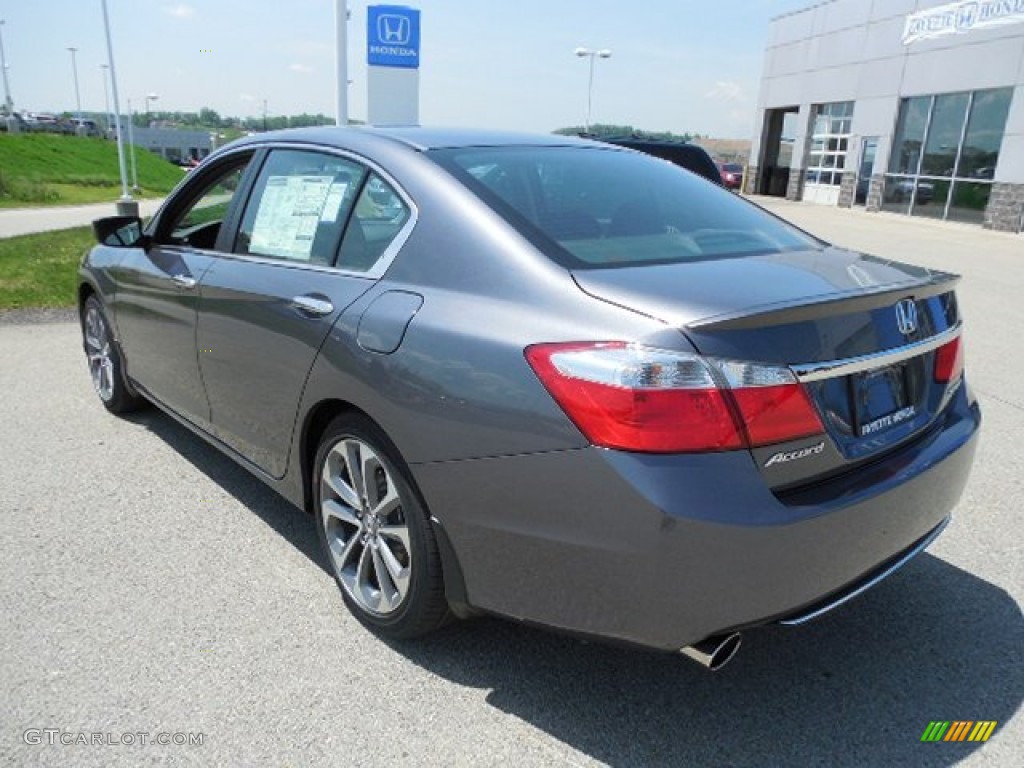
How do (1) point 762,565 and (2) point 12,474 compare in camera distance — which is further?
(2) point 12,474

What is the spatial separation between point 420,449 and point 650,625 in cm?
79

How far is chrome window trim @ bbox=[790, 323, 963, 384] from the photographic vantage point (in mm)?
2023

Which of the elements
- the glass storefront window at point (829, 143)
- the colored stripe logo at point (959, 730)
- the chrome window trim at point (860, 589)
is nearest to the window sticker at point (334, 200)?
the chrome window trim at point (860, 589)

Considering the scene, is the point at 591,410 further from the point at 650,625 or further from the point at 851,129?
the point at 851,129

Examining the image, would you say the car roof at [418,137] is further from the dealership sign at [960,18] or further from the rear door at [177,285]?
the dealership sign at [960,18]

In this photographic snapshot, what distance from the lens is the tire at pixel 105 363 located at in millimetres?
4719

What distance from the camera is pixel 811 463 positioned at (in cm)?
207

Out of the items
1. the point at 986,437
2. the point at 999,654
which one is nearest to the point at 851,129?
the point at 986,437

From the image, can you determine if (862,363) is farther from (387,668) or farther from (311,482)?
(311,482)

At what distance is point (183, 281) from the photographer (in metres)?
3.61

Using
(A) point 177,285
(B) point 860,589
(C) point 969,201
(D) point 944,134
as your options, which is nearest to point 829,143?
(D) point 944,134

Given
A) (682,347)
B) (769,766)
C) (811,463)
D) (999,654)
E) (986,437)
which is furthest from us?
(986,437)

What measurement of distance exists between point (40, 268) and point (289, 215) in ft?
29.1

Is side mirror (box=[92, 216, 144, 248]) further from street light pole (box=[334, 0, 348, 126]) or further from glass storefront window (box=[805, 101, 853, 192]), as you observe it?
glass storefront window (box=[805, 101, 853, 192])
